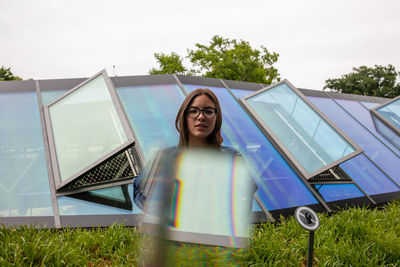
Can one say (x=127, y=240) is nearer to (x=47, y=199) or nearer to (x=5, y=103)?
(x=47, y=199)

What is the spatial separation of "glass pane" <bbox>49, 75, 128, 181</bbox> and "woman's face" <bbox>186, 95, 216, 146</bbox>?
2360mm

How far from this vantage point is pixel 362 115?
8.96m

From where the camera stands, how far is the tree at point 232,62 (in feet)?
87.7

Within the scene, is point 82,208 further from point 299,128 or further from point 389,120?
point 389,120

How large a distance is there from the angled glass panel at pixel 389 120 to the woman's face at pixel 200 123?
849 centimetres

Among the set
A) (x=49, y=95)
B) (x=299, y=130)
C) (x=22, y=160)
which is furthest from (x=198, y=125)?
(x=49, y=95)

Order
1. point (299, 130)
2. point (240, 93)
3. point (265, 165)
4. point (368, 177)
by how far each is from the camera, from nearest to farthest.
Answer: point (265, 165), point (299, 130), point (368, 177), point (240, 93)

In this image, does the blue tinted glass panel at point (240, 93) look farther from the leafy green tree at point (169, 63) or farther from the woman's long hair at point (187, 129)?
the leafy green tree at point (169, 63)

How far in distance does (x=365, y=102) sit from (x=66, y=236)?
10650 millimetres

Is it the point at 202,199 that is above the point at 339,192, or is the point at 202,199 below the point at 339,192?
above

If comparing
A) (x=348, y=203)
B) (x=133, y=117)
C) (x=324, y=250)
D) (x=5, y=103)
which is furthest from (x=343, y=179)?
(x=5, y=103)

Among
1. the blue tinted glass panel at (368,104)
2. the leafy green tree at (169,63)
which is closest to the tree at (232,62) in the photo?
the leafy green tree at (169,63)

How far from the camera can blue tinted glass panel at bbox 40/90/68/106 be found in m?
5.18

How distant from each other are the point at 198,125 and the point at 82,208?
2.63 metres
